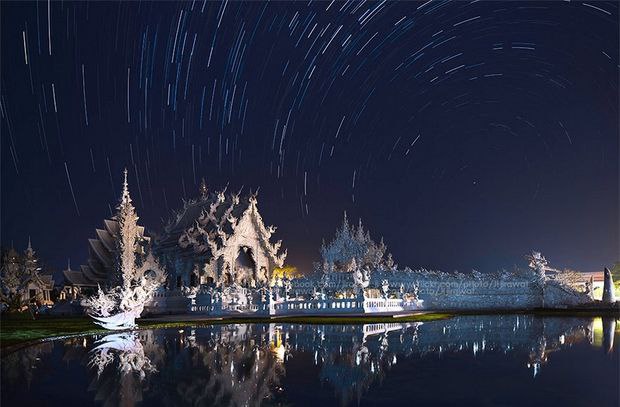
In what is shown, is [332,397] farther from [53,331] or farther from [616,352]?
[53,331]

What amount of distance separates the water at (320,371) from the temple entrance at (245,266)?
3086 cm

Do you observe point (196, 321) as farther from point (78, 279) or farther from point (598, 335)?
point (78, 279)

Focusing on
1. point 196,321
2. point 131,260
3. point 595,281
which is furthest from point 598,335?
point 595,281

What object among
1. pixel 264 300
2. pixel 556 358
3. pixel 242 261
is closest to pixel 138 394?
pixel 556 358

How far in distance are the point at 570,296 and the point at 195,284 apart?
31175 millimetres

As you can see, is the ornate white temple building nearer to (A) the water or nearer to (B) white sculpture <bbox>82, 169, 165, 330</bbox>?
(B) white sculpture <bbox>82, 169, 165, 330</bbox>

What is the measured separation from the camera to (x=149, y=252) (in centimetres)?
4597

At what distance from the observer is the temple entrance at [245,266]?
5369 centimetres

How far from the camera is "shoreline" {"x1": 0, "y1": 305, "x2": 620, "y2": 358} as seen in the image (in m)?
23.7

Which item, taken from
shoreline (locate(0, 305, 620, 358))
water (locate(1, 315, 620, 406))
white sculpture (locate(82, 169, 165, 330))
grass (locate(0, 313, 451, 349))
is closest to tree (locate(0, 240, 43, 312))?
white sculpture (locate(82, 169, 165, 330))

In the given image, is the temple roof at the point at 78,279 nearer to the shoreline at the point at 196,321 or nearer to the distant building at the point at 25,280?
the distant building at the point at 25,280

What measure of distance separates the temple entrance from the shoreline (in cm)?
1493

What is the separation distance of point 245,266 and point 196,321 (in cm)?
2335

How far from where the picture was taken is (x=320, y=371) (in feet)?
45.0
